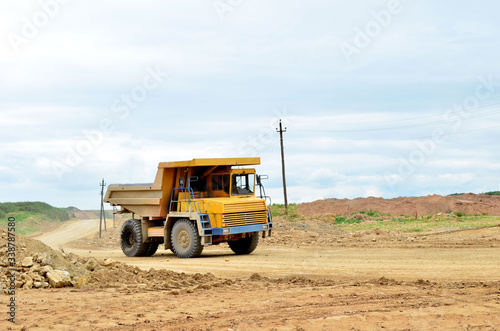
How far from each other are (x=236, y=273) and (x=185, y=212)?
559cm

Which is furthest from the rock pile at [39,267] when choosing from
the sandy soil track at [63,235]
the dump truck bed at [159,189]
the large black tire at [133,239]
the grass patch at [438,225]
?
the sandy soil track at [63,235]

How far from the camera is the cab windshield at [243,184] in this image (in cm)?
2095

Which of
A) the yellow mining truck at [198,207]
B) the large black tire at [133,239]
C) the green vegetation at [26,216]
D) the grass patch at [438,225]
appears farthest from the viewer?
the green vegetation at [26,216]

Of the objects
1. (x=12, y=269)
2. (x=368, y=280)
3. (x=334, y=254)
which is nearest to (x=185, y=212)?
(x=334, y=254)

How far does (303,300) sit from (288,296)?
0.55 meters

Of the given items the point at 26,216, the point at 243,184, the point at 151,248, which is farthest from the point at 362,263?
the point at 26,216

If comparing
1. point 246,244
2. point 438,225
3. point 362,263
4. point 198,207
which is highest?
point 198,207

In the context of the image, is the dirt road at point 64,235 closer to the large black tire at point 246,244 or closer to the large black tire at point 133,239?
the large black tire at point 133,239

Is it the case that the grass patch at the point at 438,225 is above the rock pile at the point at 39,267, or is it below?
above

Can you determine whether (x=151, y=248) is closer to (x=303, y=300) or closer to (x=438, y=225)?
(x=303, y=300)

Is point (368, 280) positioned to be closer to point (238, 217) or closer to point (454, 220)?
point (238, 217)

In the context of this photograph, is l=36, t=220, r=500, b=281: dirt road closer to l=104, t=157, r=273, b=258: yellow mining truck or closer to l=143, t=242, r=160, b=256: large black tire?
l=104, t=157, r=273, b=258: yellow mining truck

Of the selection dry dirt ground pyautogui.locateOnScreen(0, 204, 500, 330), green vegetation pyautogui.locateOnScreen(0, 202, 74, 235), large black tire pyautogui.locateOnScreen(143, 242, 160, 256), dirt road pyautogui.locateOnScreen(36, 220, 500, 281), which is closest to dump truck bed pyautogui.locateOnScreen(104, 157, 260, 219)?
large black tire pyautogui.locateOnScreen(143, 242, 160, 256)

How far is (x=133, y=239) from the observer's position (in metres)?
23.1
